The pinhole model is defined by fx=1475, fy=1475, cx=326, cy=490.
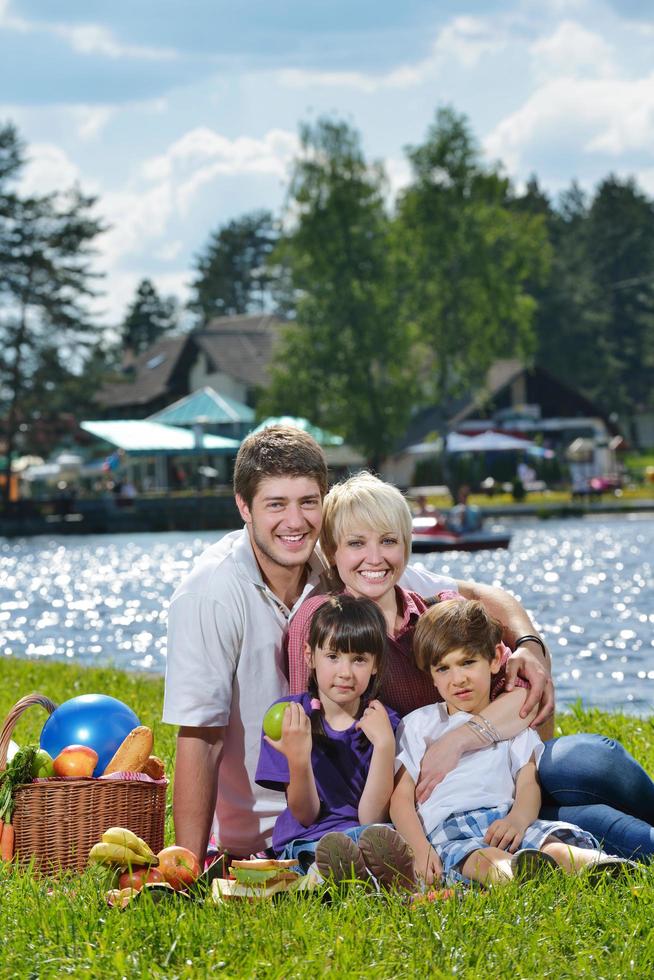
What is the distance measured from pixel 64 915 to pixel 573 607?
1871cm

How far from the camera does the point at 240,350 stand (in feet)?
222

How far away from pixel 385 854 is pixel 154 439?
50.5 metres

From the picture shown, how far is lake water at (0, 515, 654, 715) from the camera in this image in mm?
15547

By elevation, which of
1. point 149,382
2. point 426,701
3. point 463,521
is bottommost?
point 463,521

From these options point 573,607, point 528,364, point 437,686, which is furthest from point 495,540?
point 437,686

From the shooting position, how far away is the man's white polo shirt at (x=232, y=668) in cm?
486

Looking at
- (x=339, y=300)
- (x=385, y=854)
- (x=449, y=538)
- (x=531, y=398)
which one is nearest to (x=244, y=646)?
(x=385, y=854)

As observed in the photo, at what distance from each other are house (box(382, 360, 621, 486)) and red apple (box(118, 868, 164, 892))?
56.1 meters

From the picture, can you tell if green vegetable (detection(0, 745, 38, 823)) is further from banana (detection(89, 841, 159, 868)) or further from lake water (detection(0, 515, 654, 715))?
lake water (detection(0, 515, 654, 715))

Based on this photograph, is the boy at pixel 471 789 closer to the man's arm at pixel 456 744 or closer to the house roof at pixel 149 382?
the man's arm at pixel 456 744

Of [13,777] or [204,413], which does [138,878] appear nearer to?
[13,777]

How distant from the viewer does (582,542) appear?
116 feet

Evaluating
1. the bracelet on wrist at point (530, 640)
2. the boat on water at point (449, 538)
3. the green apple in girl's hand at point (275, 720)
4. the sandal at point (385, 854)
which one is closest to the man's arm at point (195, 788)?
the green apple in girl's hand at point (275, 720)

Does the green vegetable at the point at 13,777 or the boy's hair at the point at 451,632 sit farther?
the green vegetable at the point at 13,777
